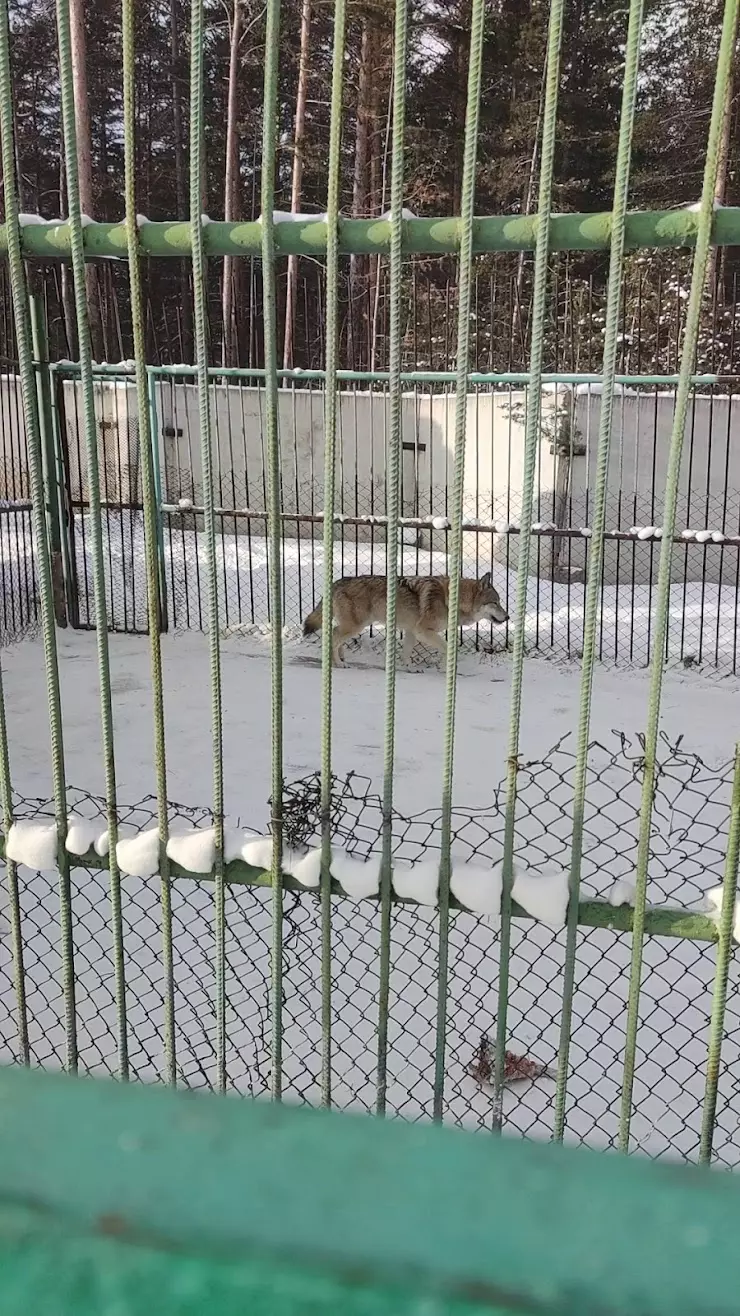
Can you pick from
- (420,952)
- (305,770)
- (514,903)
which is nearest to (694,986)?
(420,952)

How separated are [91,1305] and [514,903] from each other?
196 cm

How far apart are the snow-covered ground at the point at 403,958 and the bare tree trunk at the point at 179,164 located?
1474 centimetres

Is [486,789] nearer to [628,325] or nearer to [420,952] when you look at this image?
[420,952]

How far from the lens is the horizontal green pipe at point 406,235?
7.19ft

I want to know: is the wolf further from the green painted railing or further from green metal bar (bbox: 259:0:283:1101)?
the green painted railing

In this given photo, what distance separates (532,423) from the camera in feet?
7.68

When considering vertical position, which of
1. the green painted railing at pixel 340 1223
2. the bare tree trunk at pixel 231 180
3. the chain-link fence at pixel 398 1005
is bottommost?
the chain-link fence at pixel 398 1005

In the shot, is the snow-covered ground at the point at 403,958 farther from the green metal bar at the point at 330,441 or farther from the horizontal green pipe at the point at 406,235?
the horizontal green pipe at the point at 406,235

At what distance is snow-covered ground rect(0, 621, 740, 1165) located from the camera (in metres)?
3.75

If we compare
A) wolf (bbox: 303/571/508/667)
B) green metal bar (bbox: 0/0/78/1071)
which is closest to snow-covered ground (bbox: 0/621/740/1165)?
green metal bar (bbox: 0/0/78/1071)

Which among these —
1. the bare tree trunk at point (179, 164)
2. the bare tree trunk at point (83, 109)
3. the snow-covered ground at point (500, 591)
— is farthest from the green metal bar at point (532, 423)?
the bare tree trunk at point (179, 164)

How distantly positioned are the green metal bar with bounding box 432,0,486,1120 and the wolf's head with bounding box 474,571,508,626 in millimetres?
8007

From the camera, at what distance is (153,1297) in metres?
0.72

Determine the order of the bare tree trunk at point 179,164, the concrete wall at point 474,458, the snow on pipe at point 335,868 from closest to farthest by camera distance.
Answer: the snow on pipe at point 335,868 < the concrete wall at point 474,458 < the bare tree trunk at point 179,164
